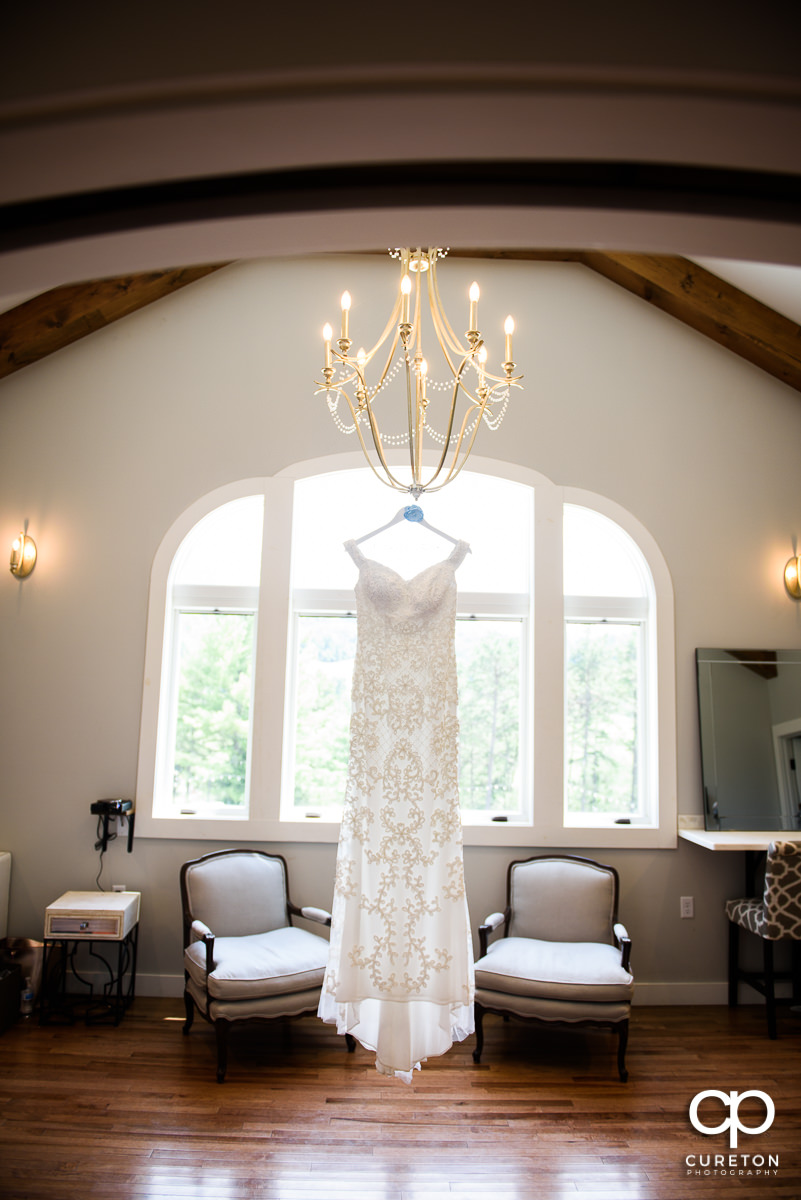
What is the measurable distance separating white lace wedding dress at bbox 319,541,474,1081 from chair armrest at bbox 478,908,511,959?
2.40 feet

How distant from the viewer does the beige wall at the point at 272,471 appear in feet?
14.5

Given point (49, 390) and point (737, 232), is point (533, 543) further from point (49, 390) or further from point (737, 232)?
point (737, 232)

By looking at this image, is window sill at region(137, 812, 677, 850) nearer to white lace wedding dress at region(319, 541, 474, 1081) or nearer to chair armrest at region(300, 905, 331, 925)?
chair armrest at region(300, 905, 331, 925)

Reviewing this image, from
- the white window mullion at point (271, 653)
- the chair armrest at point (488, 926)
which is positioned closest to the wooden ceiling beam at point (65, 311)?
the white window mullion at point (271, 653)

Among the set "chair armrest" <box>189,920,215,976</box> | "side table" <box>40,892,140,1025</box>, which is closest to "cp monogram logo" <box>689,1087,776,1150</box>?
"chair armrest" <box>189,920,215,976</box>

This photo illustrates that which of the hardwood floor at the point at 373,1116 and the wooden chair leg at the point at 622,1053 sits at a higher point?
the wooden chair leg at the point at 622,1053

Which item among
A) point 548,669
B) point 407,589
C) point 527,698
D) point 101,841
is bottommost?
point 101,841

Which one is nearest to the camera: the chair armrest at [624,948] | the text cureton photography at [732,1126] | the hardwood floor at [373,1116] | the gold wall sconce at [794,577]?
the hardwood floor at [373,1116]

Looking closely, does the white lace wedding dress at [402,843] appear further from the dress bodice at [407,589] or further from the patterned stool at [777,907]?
the patterned stool at [777,907]

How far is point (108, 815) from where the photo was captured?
431 cm

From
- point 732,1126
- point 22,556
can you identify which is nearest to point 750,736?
point 732,1126

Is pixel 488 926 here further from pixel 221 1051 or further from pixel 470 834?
pixel 221 1051

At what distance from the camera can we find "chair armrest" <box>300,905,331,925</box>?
385cm

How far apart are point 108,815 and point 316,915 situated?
1.30 m
